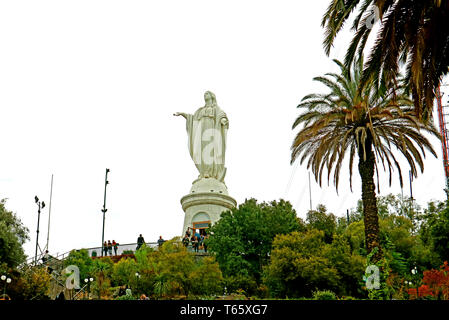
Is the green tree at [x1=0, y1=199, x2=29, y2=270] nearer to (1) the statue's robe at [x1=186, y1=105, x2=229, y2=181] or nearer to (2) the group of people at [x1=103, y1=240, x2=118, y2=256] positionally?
(2) the group of people at [x1=103, y1=240, x2=118, y2=256]

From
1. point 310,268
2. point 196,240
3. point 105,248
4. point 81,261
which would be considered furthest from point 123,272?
point 105,248

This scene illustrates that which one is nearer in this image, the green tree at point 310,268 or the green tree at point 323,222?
the green tree at point 310,268

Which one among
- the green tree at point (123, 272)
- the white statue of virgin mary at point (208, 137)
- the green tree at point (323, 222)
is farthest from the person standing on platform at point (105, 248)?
the green tree at point (323, 222)

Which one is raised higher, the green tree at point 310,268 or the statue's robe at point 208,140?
the statue's robe at point 208,140

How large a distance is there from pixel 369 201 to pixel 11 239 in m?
19.1

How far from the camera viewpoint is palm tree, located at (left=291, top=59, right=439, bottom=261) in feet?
76.3

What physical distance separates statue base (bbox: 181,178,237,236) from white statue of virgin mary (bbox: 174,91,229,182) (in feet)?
6.85

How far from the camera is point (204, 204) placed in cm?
4522

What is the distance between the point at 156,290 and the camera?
29312mm

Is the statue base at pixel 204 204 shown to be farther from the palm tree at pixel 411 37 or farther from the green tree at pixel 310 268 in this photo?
the palm tree at pixel 411 37

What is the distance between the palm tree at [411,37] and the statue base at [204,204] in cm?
3085

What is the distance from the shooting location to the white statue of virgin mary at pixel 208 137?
48656mm

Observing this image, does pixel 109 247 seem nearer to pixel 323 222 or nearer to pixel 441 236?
pixel 323 222
